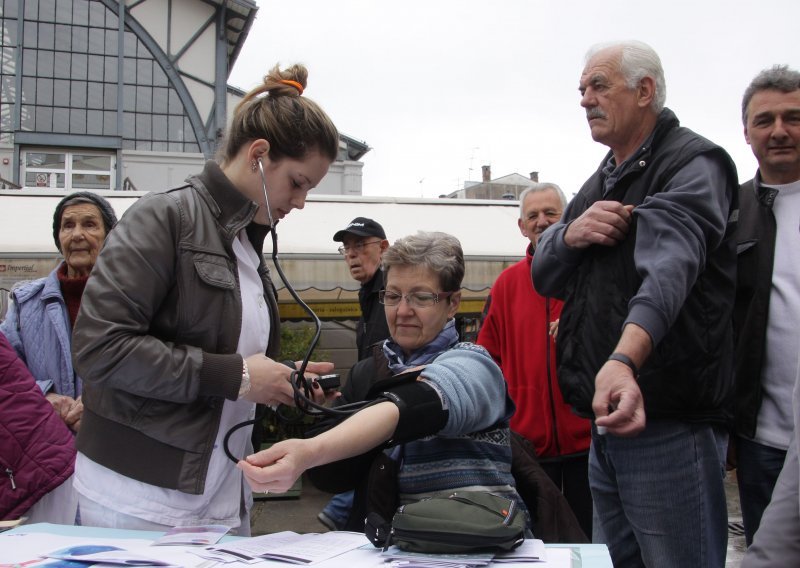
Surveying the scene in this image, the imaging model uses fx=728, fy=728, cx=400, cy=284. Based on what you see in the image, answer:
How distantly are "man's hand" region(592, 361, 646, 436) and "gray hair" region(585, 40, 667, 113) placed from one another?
802 mm

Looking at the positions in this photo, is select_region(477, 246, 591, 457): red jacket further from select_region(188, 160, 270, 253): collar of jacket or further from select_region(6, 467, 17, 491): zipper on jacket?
select_region(6, 467, 17, 491): zipper on jacket

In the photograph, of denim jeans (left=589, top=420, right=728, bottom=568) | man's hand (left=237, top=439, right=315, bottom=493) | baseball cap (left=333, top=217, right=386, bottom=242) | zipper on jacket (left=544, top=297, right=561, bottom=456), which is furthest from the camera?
baseball cap (left=333, top=217, right=386, bottom=242)

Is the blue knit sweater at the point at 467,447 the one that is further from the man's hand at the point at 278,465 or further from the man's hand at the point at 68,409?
the man's hand at the point at 68,409

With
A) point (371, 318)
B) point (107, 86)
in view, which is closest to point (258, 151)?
point (371, 318)

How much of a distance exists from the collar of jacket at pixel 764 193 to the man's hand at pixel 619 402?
3.42ft

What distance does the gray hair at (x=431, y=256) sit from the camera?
75.7 inches

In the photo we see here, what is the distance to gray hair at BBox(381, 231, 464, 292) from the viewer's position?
1.92 metres

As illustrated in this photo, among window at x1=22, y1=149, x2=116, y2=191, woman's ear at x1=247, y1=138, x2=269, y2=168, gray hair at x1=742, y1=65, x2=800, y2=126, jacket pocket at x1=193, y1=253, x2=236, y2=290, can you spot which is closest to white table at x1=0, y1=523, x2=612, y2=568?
jacket pocket at x1=193, y1=253, x2=236, y2=290

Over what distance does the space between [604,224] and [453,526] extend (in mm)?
842

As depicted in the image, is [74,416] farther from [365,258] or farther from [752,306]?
[752,306]

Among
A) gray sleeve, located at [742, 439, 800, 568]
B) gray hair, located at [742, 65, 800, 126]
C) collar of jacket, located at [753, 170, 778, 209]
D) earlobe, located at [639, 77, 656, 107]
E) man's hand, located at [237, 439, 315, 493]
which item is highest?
gray hair, located at [742, 65, 800, 126]

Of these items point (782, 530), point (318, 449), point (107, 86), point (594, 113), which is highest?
point (107, 86)

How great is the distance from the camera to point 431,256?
1.92 m

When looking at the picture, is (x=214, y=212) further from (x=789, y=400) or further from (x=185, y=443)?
(x=789, y=400)
